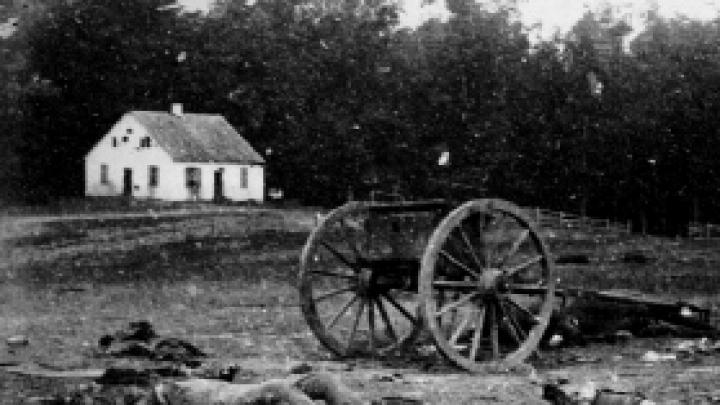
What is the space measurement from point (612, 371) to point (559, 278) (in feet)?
41.3

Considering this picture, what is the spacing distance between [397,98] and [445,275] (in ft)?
151

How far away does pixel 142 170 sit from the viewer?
47281 mm

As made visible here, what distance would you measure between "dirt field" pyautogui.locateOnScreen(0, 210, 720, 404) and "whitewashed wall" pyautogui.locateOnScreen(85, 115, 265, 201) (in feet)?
39.9

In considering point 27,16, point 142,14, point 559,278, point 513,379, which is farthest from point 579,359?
point 142,14

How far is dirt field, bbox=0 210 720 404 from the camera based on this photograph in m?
8.91

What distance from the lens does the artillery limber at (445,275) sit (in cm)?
990

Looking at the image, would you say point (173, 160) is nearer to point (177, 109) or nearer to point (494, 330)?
point (177, 109)

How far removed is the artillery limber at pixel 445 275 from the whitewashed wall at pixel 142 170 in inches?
1400

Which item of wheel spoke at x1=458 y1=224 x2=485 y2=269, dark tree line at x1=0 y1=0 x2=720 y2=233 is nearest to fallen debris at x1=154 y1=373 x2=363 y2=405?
wheel spoke at x1=458 y1=224 x2=485 y2=269

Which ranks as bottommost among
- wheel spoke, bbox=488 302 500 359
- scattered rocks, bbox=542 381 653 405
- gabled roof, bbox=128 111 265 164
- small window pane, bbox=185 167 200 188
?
scattered rocks, bbox=542 381 653 405

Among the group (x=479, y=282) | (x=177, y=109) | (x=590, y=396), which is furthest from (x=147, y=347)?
(x=177, y=109)

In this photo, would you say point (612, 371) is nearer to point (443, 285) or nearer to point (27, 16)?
point (443, 285)

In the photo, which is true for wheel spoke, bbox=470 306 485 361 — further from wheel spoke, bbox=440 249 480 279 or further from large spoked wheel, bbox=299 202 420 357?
large spoked wheel, bbox=299 202 420 357

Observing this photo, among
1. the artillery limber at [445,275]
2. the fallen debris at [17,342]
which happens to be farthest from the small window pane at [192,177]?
the artillery limber at [445,275]
